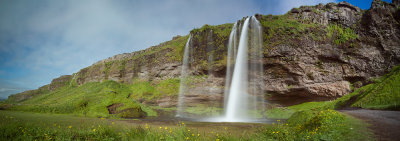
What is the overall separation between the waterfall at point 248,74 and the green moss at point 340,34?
9.50 m

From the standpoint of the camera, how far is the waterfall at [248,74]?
986 inches

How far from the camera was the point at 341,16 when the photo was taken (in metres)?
26.1

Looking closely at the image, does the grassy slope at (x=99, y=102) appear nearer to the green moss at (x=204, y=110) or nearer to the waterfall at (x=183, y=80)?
the waterfall at (x=183, y=80)

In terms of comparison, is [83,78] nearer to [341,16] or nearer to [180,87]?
[180,87]

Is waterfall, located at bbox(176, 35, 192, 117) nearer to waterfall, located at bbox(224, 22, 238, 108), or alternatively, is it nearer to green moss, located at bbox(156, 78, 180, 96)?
green moss, located at bbox(156, 78, 180, 96)

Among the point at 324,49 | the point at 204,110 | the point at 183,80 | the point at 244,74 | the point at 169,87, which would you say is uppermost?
the point at 324,49

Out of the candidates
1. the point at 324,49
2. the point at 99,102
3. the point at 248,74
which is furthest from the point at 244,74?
the point at 99,102

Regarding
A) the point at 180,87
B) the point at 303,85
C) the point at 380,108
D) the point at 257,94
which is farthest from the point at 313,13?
the point at 180,87

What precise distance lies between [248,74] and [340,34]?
13.4 meters

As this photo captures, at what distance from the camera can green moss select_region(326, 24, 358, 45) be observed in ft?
79.7

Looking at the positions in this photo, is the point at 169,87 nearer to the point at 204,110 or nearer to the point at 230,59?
the point at 204,110

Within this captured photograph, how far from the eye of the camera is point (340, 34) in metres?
24.8

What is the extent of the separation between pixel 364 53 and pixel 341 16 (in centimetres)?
617

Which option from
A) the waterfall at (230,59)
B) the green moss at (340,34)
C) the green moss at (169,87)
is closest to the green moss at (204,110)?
the waterfall at (230,59)
